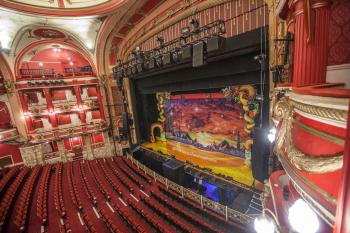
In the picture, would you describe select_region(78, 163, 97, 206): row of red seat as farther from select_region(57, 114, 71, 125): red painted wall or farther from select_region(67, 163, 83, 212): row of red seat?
select_region(57, 114, 71, 125): red painted wall

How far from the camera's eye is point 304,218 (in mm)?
1242

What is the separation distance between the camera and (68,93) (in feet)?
43.9

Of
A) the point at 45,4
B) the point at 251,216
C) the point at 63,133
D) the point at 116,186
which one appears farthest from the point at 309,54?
the point at 63,133

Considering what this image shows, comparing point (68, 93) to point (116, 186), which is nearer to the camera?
point (116, 186)

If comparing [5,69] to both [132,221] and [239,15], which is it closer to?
[132,221]

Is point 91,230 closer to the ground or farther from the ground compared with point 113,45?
closer to the ground

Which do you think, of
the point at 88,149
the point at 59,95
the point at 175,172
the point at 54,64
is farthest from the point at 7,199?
the point at 54,64

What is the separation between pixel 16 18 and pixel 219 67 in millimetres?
10915

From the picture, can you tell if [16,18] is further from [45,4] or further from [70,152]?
[70,152]

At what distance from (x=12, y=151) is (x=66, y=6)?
33.1 ft

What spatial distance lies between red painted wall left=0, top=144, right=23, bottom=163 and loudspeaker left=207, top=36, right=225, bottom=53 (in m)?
14.2

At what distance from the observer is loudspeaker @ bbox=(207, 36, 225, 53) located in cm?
449

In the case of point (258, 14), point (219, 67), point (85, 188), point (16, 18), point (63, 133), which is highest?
point (16, 18)

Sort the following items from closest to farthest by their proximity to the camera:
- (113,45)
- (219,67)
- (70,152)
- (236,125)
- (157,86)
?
(219,67), (236,125), (157,86), (113,45), (70,152)
